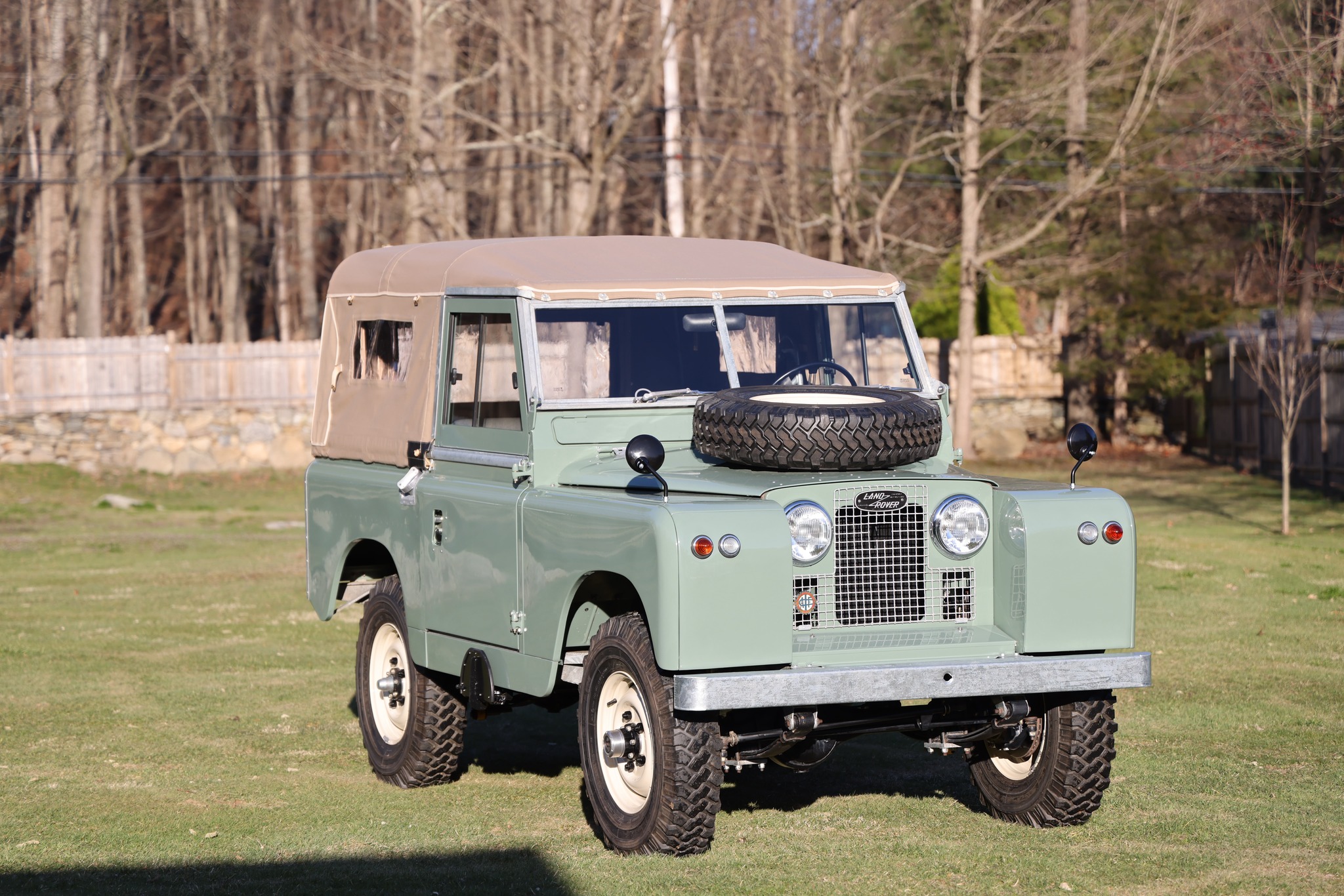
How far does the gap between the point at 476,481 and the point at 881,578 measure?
2096mm

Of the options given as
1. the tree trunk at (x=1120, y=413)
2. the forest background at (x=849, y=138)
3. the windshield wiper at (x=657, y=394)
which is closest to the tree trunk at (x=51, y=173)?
the forest background at (x=849, y=138)

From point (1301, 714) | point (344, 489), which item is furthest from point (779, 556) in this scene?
point (1301, 714)

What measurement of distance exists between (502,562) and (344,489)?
1.91m

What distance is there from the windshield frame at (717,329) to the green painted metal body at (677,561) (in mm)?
53

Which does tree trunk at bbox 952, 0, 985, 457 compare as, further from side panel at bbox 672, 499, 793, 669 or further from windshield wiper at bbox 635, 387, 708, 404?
side panel at bbox 672, 499, 793, 669

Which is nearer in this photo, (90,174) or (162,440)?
(162,440)

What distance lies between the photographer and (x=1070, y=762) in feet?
Result: 23.5

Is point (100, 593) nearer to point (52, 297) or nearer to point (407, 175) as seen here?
point (407, 175)

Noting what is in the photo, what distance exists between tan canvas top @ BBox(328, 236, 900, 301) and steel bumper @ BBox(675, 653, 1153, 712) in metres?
2.18

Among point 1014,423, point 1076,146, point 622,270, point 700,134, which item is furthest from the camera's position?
point 700,134

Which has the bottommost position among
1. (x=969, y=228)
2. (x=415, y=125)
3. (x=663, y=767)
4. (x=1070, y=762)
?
(x=1070, y=762)

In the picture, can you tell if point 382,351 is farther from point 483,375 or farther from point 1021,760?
point 1021,760

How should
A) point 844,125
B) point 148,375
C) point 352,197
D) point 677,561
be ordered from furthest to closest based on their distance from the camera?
point 352,197
point 148,375
point 844,125
point 677,561

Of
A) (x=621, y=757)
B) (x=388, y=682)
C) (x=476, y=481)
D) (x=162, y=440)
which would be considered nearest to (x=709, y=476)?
(x=621, y=757)
